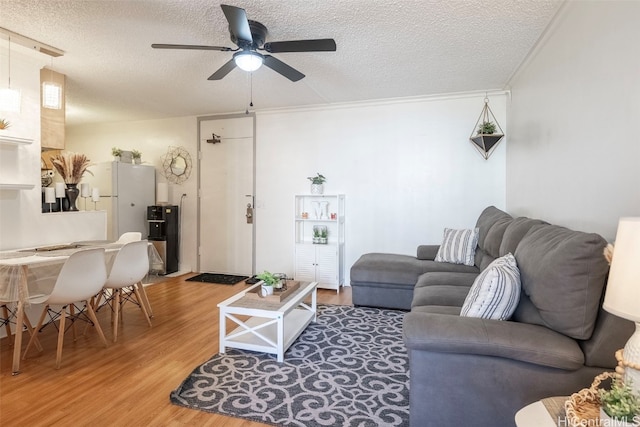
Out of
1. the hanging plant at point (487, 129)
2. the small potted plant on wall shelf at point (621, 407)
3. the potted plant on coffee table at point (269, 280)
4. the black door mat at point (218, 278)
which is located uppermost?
the hanging plant at point (487, 129)

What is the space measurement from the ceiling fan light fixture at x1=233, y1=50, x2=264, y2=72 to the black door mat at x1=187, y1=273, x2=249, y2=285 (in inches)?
124

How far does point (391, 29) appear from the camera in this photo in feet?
8.50

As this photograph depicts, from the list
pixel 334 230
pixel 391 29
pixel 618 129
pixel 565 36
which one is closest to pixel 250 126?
pixel 334 230

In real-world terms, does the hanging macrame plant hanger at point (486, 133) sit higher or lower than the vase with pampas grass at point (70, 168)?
higher

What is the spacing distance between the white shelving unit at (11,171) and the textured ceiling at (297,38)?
876 millimetres

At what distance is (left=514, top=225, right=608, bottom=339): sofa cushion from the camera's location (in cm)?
140

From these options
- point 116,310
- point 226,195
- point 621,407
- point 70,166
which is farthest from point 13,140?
point 621,407

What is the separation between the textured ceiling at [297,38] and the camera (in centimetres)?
232

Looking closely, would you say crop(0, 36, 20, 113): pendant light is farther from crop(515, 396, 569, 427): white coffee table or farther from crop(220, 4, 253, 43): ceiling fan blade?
crop(515, 396, 569, 427): white coffee table

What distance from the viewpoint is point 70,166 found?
3.28 m

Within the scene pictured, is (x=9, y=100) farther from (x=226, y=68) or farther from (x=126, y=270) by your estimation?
(x=226, y=68)

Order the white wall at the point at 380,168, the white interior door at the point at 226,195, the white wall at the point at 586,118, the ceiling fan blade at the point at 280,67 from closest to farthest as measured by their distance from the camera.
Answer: the white wall at the point at 586,118 < the ceiling fan blade at the point at 280,67 < the white wall at the point at 380,168 < the white interior door at the point at 226,195

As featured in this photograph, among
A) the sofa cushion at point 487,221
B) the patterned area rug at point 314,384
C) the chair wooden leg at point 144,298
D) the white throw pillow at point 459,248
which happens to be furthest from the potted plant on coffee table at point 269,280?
the sofa cushion at point 487,221

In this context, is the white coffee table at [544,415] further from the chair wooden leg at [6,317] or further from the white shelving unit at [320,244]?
the chair wooden leg at [6,317]
